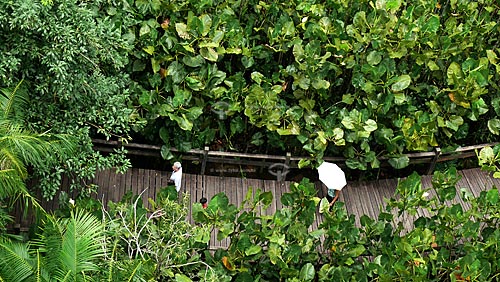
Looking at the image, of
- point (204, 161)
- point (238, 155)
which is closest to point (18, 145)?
point (204, 161)

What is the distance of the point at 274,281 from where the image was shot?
8.85m

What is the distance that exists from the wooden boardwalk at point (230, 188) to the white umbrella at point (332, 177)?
540 millimetres

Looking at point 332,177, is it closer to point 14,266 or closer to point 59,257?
point 59,257

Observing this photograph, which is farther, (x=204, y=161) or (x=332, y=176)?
(x=204, y=161)

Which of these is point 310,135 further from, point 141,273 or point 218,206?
point 141,273

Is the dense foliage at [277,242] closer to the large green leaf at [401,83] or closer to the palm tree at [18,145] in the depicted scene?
the palm tree at [18,145]

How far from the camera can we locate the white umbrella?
33.2 ft

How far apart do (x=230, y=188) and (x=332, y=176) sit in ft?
5.25

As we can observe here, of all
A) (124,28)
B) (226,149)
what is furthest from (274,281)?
(124,28)

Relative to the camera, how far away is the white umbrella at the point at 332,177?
10.1 metres

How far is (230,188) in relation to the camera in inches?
420

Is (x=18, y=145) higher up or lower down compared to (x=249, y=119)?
lower down

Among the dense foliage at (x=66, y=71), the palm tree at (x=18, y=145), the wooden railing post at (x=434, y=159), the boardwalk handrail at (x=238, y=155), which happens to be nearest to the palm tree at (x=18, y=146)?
the palm tree at (x=18, y=145)

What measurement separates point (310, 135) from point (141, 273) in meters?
4.27
